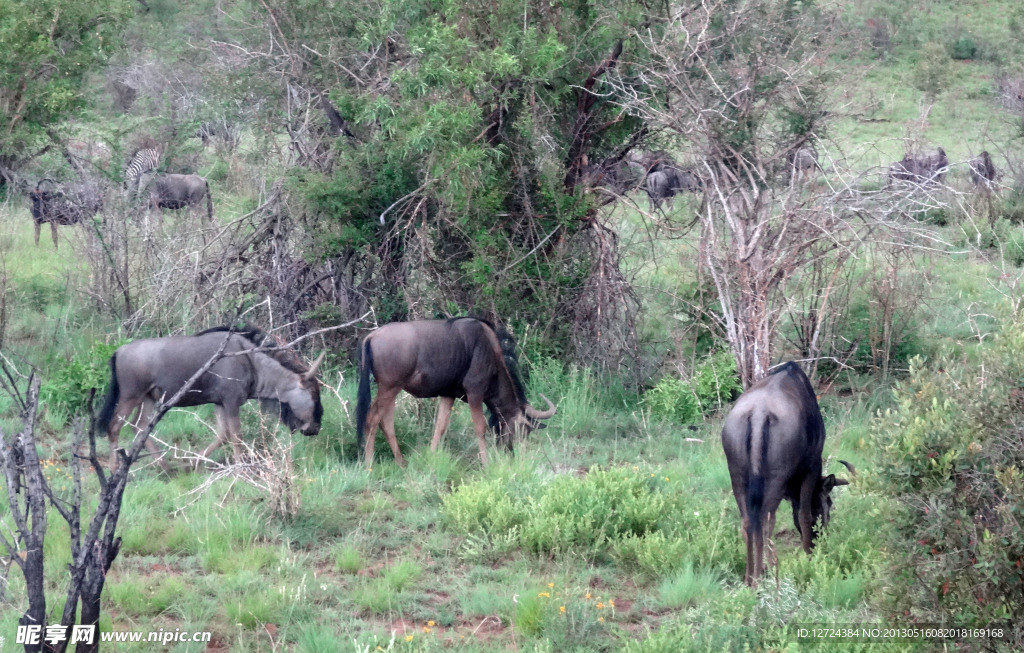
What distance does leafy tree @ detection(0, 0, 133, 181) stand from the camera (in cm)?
1074

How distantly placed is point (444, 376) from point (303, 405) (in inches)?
44.4

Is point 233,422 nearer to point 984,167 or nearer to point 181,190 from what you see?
point 181,190

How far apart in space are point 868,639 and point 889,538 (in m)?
0.49

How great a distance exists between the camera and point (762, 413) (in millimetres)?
5566

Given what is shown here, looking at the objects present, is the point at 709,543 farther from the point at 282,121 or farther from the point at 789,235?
the point at 282,121

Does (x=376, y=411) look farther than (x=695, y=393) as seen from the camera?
No

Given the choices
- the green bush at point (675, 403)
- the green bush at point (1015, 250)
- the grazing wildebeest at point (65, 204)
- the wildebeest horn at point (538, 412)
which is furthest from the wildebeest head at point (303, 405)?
the green bush at point (1015, 250)

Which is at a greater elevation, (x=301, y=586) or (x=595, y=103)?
(x=595, y=103)

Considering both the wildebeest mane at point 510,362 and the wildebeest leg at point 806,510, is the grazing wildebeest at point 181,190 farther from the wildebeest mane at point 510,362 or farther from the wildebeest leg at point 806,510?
the wildebeest leg at point 806,510

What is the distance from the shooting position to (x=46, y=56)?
36.1 feet

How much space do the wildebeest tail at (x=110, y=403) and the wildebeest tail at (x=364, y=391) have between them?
184 cm

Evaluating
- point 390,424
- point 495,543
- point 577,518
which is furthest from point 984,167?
point 495,543

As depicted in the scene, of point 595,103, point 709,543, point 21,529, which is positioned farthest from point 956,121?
point 21,529

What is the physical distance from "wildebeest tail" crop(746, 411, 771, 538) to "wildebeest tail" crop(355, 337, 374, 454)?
335 cm
